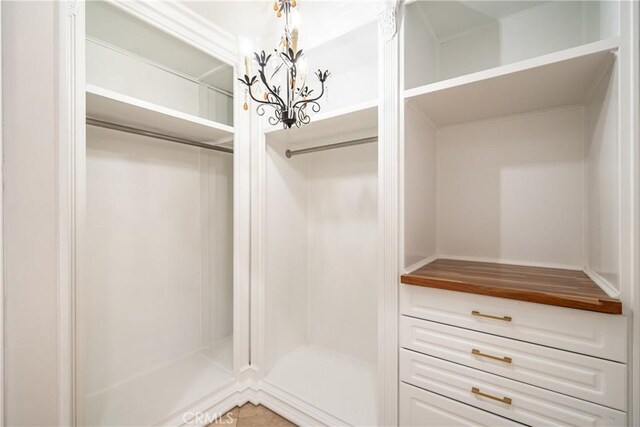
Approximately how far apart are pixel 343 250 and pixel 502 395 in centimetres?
128

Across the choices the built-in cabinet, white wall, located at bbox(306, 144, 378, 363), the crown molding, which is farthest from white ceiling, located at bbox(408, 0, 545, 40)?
the crown molding

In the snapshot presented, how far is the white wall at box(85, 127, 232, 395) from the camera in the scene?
167cm

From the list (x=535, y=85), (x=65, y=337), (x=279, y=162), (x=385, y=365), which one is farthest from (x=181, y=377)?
(x=535, y=85)

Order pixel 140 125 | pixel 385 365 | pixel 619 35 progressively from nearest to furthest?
1. pixel 619 35
2. pixel 385 365
3. pixel 140 125

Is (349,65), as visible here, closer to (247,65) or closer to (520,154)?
(247,65)

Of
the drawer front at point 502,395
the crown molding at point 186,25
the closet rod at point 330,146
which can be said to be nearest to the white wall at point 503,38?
the closet rod at point 330,146

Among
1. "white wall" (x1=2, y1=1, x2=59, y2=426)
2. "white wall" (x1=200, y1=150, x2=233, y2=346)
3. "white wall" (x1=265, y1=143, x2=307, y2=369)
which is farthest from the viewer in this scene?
Answer: "white wall" (x1=200, y1=150, x2=233, y2=346)

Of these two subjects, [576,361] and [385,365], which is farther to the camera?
[385,365]

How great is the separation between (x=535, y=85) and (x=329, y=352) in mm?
2216

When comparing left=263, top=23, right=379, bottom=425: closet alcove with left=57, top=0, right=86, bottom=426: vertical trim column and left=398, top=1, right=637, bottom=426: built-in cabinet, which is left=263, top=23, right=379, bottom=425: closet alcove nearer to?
left=398, top=1, right=637, bottom=426: built-in cabinet

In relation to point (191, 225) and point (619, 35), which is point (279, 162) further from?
point (619, 35)

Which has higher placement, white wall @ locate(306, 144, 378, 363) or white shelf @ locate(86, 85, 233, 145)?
white shelf @ locate(86, 85, 233, 145)

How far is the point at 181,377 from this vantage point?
6.07 ft

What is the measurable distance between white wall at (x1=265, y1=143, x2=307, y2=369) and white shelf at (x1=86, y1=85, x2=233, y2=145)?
1.46 feet
